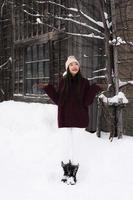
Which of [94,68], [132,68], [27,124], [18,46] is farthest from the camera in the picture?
[18,46]

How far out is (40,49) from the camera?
35.7 feet

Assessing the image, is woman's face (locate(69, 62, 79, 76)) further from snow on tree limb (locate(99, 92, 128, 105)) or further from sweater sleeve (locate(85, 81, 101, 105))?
snow on tree limb (locate(99, 92, 128, 105))

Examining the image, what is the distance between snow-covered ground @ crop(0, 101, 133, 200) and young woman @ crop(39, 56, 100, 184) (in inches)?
12.7

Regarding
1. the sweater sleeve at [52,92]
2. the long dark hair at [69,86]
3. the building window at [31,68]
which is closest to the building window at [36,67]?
the building window at [31,68]

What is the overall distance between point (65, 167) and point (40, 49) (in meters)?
5.44

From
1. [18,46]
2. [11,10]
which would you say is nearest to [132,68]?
[18,46]

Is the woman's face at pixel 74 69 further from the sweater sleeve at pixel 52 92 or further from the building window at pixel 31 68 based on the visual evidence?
the building window at pixel 31 68

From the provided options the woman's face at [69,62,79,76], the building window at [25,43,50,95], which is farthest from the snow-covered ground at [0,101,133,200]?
the building window at [25,43,50,95]

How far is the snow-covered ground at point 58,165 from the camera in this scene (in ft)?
17.9

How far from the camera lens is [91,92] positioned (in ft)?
19.4

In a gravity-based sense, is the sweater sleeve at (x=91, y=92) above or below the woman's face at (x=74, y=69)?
below

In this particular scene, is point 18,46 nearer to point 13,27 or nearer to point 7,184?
point 13,27

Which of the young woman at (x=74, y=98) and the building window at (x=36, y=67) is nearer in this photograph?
the young woman at (x=74, y=98)

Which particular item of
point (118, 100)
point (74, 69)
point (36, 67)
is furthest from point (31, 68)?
point (74, 69)
